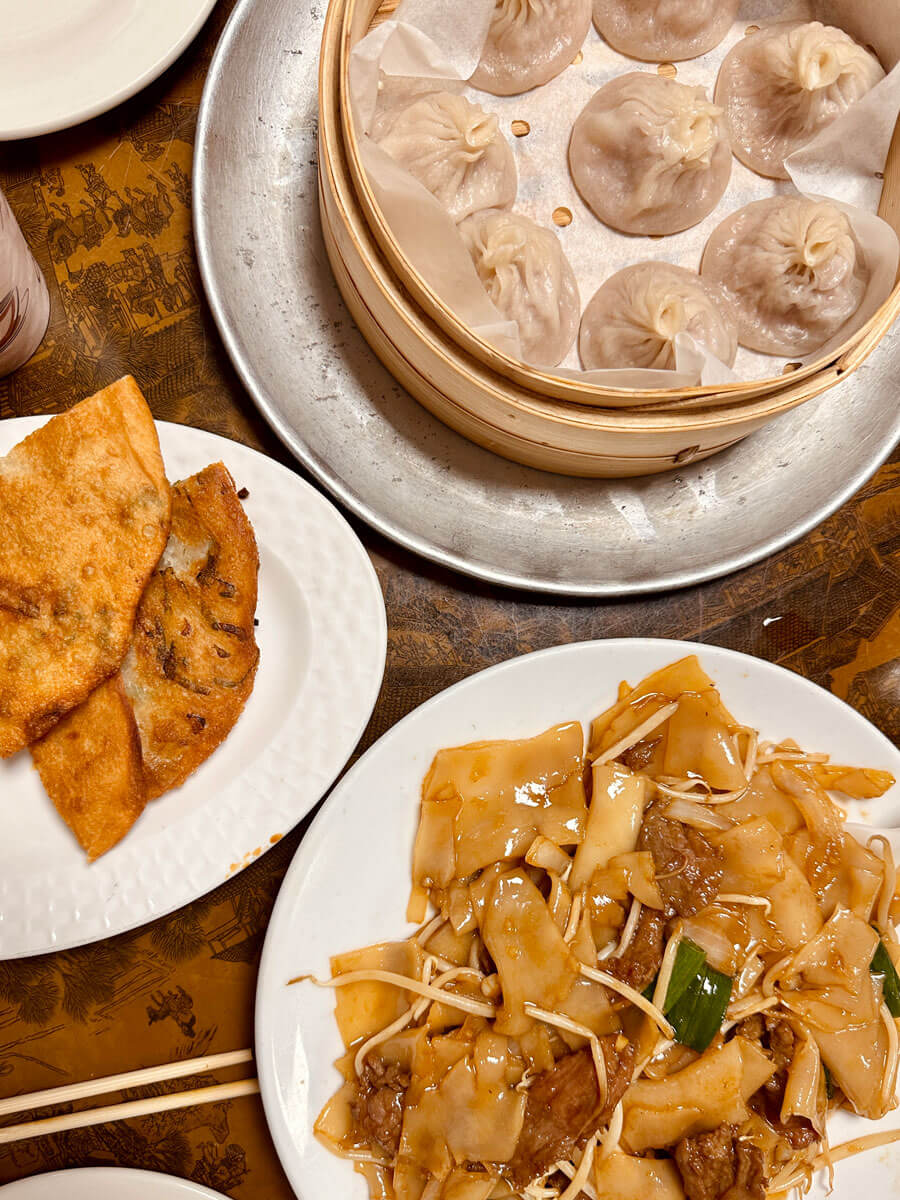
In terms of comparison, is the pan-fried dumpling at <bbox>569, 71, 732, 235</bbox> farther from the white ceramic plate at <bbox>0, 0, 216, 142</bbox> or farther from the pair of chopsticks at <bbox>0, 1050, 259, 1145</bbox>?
the pair of chopsticks at <bbox>0, 1050, 259, 1145</bbox>

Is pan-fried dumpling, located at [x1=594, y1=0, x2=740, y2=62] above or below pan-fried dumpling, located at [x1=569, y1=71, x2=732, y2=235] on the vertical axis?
above

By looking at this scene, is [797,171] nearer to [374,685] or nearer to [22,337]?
[374,685]

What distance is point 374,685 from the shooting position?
1.62m

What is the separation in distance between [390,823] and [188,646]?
0.49 meters

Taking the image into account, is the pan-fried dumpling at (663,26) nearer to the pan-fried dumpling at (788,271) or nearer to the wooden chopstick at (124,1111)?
the pan-fried dumpling at (788,271)

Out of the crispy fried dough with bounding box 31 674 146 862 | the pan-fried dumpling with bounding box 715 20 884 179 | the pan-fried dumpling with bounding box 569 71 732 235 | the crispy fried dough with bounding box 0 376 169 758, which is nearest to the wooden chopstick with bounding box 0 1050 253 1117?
the crispy fried dough with bounding box 31 674 146 862

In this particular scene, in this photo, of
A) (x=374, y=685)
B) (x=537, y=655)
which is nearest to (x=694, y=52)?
(x=537, y=655)

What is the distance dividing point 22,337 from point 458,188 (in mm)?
838

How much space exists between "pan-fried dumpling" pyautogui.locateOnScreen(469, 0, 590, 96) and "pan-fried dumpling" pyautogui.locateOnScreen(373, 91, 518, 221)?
0.11 m

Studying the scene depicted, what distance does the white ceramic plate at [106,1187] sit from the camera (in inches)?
62.9

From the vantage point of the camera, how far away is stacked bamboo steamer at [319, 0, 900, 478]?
1.34 m

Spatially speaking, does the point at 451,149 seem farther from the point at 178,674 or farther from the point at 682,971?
the point at 682,971

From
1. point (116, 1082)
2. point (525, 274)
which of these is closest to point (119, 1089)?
point (116, 1082)

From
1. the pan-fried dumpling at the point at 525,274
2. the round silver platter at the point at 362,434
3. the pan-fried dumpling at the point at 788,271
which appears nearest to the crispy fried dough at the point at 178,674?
the round silver platter at the point at 362,434
